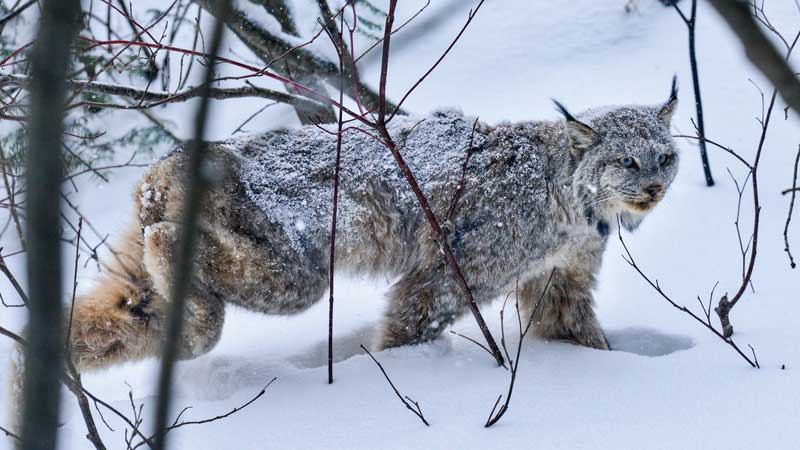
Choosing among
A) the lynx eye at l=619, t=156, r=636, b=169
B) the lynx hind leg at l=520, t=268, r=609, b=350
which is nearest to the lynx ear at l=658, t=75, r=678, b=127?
the lynx eye at l=619, t=156, r=636, b=169

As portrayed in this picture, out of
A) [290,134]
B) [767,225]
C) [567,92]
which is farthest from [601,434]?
[567,92]

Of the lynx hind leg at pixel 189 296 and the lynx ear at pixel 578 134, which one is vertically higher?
the lynx ear at pixel 578 134

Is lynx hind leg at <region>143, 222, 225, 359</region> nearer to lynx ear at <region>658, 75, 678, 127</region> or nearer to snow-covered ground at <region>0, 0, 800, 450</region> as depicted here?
snow-covered ground at <region>0, 0, 800, 450</region>

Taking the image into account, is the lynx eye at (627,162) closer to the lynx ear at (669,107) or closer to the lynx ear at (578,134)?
the lynx ear at (578,134)

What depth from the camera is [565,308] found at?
5.28 m

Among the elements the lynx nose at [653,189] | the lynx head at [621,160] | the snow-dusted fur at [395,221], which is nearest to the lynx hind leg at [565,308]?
the snow-dusted fur at [395,221]

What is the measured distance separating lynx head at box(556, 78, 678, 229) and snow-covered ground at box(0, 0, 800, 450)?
86 centimetres

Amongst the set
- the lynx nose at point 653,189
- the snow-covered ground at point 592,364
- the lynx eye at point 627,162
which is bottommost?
the snow-covered ground at point 592,364

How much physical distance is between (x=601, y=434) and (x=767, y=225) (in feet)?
11.6

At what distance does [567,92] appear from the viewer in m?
9.66

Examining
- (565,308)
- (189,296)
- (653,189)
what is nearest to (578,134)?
(653,189)

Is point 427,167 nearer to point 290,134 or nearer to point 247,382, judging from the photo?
point 290,134

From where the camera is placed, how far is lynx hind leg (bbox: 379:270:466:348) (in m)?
4.94

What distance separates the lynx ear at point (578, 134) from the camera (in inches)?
195
